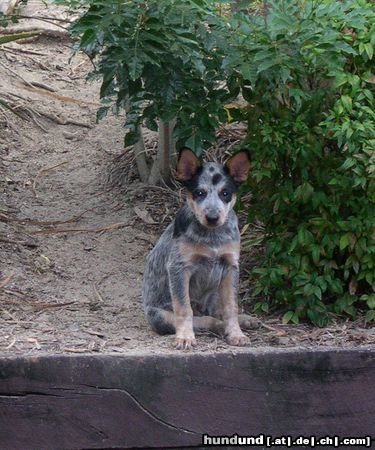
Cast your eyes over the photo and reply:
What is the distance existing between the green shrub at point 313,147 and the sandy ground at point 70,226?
35cm

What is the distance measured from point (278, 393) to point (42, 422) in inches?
59.3

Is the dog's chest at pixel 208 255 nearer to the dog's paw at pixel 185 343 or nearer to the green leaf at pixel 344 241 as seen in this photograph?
the dog's paw at pixel 185 343

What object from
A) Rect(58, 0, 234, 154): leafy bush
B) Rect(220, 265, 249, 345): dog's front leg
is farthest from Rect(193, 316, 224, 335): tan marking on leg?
Rect(58, 0, 234, 154): leafy bush

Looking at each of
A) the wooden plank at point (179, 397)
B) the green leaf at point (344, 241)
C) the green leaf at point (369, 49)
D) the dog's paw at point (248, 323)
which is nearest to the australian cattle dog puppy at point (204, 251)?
the dog's paw at point (248, 323)

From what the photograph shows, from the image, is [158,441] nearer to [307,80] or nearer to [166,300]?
[166,300]

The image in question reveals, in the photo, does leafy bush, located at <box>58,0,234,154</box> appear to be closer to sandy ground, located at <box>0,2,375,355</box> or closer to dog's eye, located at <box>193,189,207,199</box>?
dog's eye, located at <box>193,189,207,199</box>

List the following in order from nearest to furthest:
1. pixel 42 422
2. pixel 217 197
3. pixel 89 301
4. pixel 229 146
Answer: pixel 42 422, pixel 217 197, pixel 89 301, pixel 229 146

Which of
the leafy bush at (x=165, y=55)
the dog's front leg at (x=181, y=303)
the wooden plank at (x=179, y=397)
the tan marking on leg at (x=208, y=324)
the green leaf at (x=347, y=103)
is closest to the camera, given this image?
the wooden plank at (x=179, y=397)

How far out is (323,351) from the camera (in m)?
6.43

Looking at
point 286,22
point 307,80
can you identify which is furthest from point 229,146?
point 286,22

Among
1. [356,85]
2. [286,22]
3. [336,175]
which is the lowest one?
[336,175]

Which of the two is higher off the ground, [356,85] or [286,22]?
[286,22]

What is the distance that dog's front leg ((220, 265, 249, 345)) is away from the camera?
264 inches

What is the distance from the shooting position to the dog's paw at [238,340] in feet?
21.8
